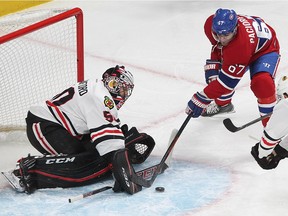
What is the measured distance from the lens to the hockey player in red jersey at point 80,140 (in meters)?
3.56

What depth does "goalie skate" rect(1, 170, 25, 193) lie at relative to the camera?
11.8ft

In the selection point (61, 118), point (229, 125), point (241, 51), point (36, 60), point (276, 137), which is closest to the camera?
point (276, 137)

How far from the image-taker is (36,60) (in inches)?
195

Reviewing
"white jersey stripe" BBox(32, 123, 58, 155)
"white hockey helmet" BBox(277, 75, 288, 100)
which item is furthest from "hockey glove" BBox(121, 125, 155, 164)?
"white hockey helmet" BBox(277, 75, 288, 100)

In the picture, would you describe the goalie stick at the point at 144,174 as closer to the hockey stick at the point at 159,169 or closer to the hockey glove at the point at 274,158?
the hockey stick at the point at 159,169

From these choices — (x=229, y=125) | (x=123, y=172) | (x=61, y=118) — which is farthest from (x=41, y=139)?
(x=229, y=125)

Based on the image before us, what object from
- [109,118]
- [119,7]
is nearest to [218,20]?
[109,118]

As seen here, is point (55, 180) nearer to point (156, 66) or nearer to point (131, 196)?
point (131, 196)

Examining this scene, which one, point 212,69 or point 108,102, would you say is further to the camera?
point 212,69

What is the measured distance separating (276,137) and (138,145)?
765mm

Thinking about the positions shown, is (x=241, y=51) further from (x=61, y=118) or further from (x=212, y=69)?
(x=61, y=118)

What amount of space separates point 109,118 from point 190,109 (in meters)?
0.61

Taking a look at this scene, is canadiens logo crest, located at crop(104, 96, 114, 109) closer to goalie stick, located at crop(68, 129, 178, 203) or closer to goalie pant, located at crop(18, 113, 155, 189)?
goalie pant, located at crop(18, 113, 155, 189)

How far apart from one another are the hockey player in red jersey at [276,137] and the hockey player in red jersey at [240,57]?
0.41 metres
